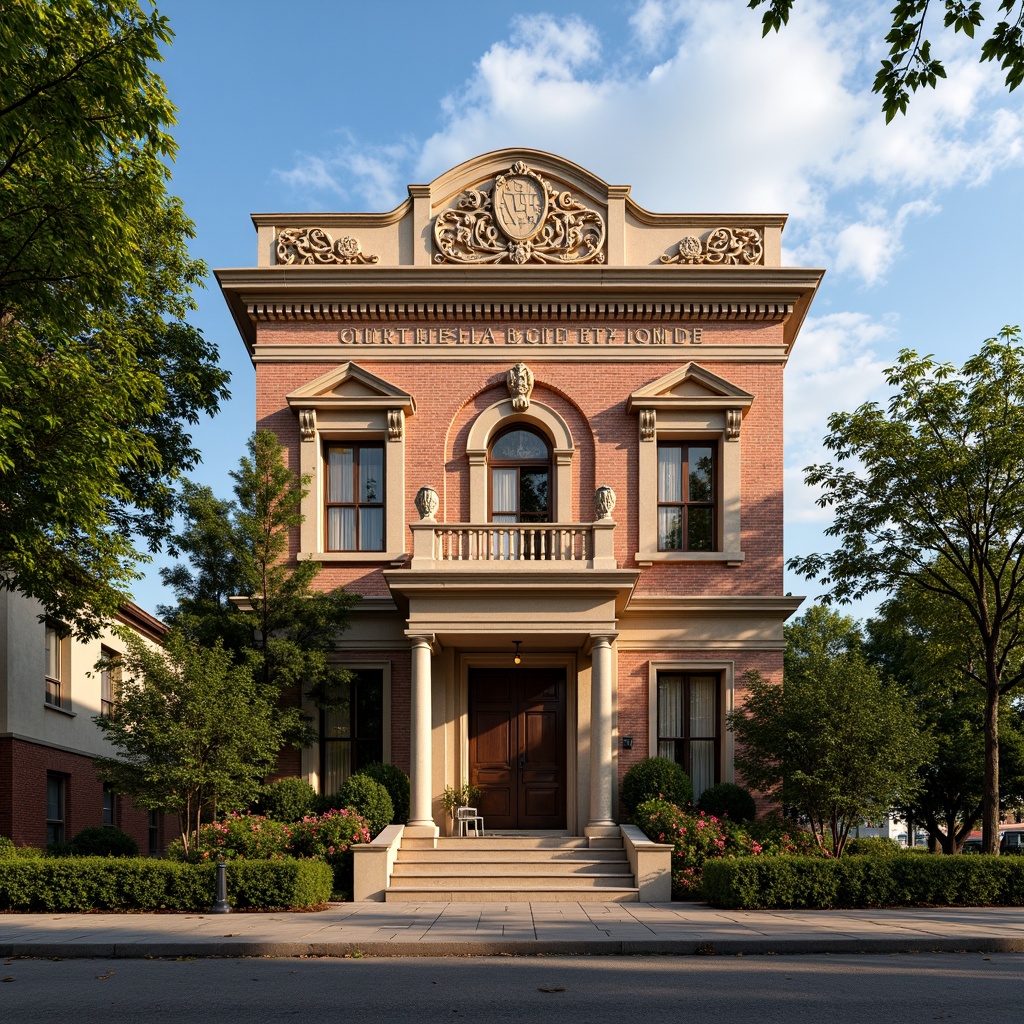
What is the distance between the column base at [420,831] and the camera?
60.8 feet

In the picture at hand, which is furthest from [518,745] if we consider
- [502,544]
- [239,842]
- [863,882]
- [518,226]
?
[518,226]

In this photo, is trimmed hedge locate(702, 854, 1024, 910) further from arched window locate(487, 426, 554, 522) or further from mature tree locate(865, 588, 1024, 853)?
arched window locate(487, 426, 554, 522)

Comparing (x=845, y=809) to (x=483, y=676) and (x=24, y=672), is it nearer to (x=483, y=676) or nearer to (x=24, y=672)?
(x=483, y=676)

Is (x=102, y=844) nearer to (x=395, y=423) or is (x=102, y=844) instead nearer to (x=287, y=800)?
(x=287, y=800)

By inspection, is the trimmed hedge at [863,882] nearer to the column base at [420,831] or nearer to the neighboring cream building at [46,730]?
the column base at [420,831]

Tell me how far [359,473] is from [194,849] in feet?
26.7

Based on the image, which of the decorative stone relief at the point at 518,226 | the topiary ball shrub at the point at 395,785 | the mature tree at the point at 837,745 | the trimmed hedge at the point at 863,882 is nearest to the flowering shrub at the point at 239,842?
the topiary ball shrub at the point at 395,785

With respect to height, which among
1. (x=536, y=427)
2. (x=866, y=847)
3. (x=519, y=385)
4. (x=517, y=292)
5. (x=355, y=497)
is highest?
(x=517, y=292)

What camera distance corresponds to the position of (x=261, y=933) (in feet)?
41.8

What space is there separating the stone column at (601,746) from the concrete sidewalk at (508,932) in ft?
10.8

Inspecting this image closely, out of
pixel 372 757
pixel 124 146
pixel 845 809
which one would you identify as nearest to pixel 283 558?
pixel 372 757

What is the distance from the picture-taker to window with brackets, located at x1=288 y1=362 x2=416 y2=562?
21.6 meters

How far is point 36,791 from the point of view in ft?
76.2

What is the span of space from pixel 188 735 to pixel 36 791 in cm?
873
